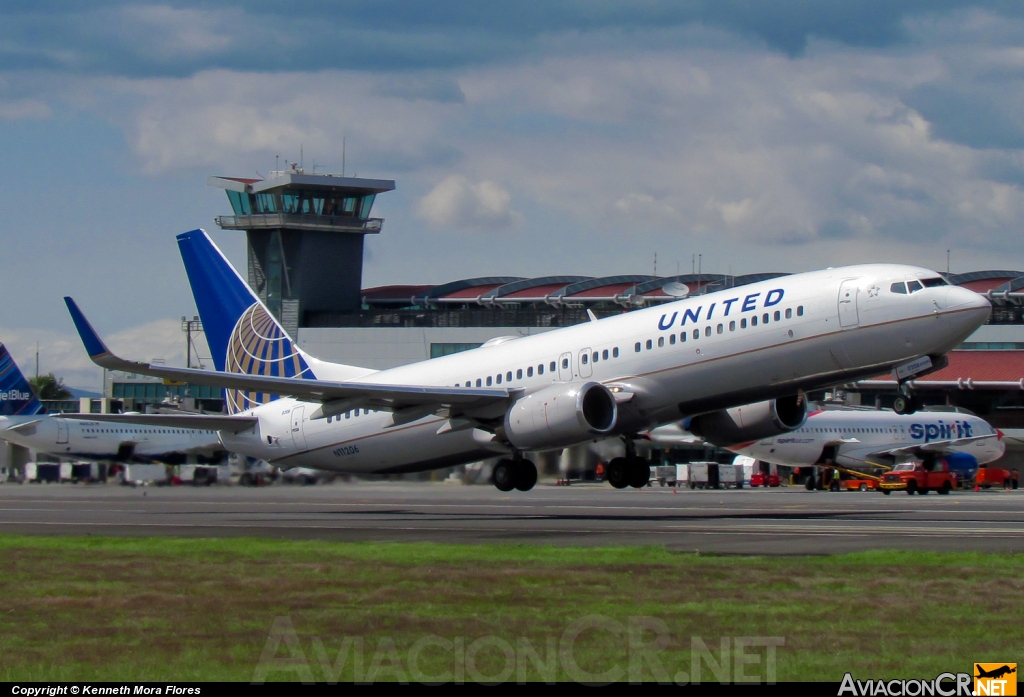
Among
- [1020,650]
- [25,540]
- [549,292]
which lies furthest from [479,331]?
[1020,650]

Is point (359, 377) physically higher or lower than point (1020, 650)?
higher

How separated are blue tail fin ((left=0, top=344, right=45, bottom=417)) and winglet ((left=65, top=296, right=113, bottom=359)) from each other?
151ft

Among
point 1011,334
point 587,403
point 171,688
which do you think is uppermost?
point 1011,334

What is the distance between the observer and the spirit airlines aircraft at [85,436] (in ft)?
226

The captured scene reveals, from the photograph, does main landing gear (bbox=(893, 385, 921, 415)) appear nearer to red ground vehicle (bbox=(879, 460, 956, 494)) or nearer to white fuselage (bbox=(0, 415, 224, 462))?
red ground vehicle (bbox=(879, 460, 956, 494))

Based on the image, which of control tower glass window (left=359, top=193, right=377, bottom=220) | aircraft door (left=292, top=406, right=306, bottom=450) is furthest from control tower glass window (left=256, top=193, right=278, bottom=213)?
aircraft door (left=292, top=406, right=306, bottom=450)

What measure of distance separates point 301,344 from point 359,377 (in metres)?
73.1

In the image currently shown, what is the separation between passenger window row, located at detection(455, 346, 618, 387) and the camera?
33688 mm

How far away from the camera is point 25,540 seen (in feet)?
80.8

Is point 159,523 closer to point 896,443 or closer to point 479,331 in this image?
point 896,443

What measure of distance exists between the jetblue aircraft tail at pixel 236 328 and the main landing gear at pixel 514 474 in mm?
9440

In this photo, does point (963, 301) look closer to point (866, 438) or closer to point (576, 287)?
point (866, 438)

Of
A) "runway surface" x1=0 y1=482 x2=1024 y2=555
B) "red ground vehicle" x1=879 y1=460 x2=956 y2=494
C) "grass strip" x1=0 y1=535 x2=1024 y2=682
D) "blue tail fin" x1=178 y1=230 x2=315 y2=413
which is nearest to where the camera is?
"grass strip" x1=0 y1=535 x2=1024 y2=682

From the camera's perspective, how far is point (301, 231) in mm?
119062
